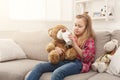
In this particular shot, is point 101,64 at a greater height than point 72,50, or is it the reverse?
point 72,50

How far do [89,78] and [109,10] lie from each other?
1203 millimetres

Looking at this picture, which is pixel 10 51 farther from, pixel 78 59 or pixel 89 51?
pixel 89 51

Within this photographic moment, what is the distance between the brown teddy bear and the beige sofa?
178 millimetres

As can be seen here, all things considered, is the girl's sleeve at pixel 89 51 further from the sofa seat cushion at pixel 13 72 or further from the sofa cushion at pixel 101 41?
the sofa seat cushion at pixel 13 72

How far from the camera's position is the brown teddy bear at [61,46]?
1.86 m

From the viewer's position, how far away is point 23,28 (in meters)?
3.22

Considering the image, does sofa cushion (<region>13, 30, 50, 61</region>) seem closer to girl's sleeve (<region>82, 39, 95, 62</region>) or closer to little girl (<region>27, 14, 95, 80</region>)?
little girl (<region>27, 14, 95, 80</region>)

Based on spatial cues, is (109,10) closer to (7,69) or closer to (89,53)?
(89,53)

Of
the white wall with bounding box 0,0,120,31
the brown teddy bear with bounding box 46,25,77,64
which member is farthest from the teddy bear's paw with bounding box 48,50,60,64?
the white wall with bounding box 0,0,120,31

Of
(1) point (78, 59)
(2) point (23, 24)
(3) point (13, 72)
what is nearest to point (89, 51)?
(1) point (78, 59)

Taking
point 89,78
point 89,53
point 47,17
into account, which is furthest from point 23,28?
point 89,78

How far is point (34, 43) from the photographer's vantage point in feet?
8.09

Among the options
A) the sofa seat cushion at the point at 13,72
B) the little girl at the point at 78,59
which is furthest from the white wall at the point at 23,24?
the sofa seat cushion at the point at 13,72

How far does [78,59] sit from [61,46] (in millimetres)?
238
